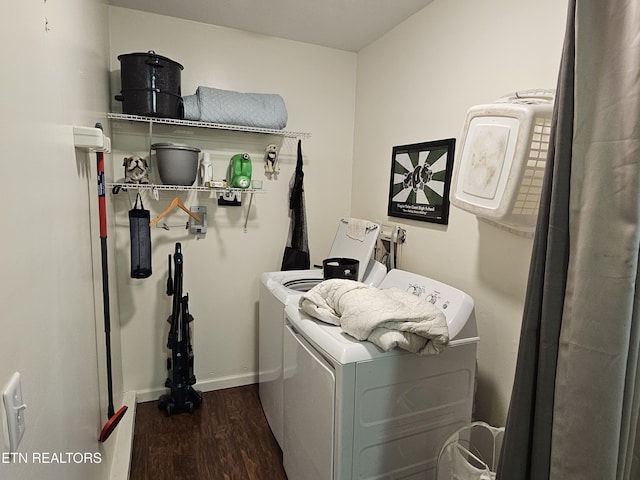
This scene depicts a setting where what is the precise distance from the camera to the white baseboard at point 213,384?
2.62 meters

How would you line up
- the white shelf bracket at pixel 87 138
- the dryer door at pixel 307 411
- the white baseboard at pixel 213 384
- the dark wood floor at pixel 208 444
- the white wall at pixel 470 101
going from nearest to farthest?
the white shelf bracket at pixel 87 138, the dryer door at pixel 307 411, the white wall at pixel 470 101, the dark wood floor at pixel 208 444, the white baseboard at pixel 213 384

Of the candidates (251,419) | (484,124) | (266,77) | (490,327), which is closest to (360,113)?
(266,77)

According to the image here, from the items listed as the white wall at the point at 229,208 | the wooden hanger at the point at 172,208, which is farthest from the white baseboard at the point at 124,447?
the wooden hanger at the point at 172,208

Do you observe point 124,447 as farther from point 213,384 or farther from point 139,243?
point 139,243

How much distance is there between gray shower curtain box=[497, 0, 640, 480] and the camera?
0.80m

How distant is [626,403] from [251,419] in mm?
2130

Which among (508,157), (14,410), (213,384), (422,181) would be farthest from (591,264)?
(213,384)

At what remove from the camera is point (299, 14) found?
2.29 m

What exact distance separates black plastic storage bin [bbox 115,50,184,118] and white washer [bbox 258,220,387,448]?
1.17 meters

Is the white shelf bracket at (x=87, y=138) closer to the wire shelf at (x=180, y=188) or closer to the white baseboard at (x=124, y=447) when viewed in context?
the wire shelf at (x=180, y=188)

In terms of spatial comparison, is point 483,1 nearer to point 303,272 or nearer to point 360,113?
point 360,113

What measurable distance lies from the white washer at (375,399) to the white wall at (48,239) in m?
0.80

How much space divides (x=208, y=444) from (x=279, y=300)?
3.27ft

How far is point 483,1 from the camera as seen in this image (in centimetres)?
177
